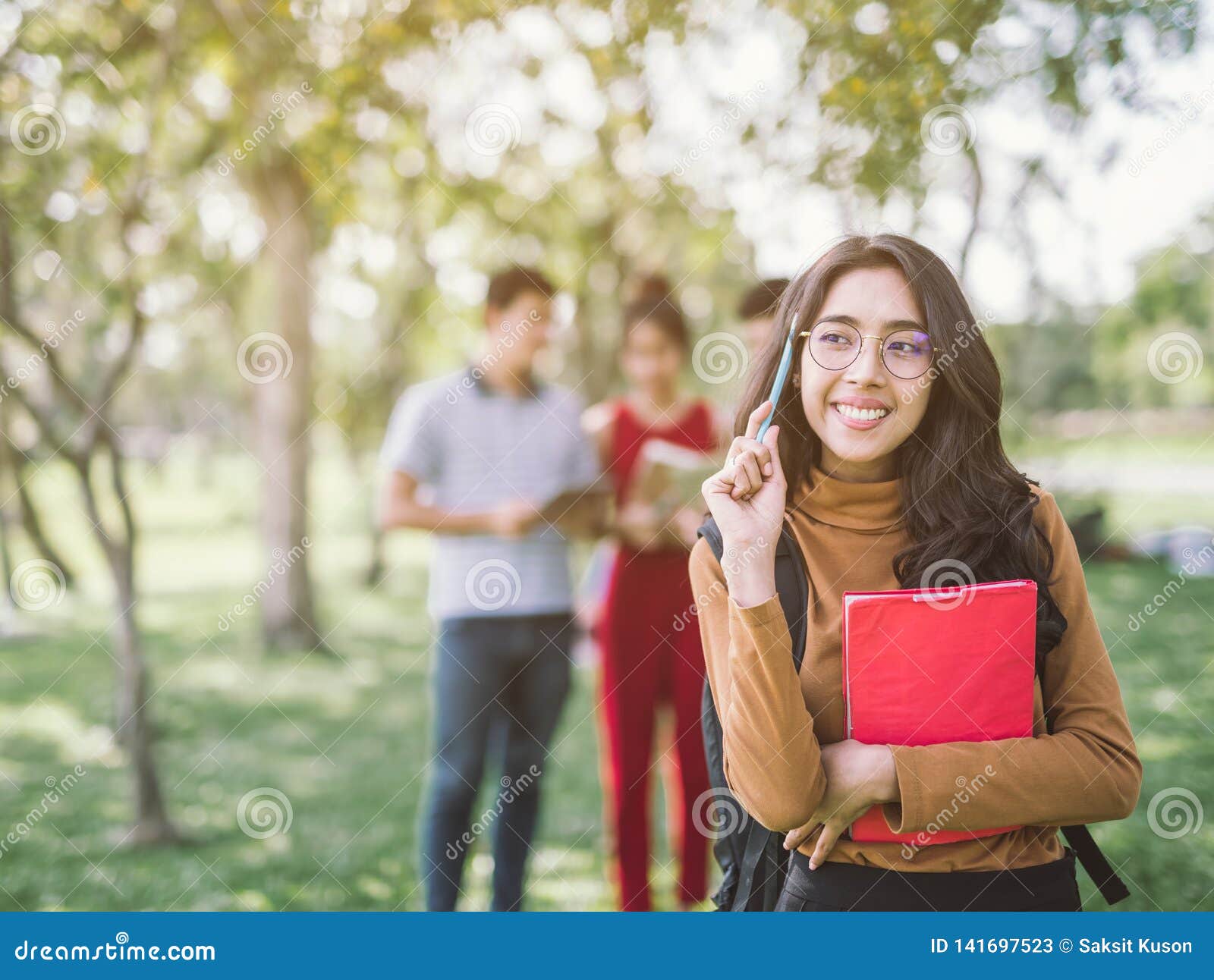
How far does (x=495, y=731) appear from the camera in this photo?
3246 millimetres

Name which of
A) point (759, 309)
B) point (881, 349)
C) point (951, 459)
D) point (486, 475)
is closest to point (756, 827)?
point (951, 459)

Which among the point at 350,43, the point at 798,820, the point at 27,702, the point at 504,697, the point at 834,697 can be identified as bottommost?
the point at 27,702

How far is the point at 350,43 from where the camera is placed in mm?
4191

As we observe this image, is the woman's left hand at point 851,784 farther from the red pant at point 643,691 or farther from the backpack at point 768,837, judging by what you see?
the red pant at point 643,691

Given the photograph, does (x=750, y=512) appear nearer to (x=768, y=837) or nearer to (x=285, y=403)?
(x=768, y=837)

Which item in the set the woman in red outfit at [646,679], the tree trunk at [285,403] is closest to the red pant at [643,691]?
the woman in red outfit at [646,679]

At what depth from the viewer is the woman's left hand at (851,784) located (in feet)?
5.16

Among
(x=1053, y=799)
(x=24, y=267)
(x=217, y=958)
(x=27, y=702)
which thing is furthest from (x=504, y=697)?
(x=27, y=702)

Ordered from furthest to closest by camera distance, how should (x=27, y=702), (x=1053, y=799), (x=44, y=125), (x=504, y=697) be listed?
1. (x=27, y=702)
2. (x=44, y=125)
3. (x=504, y=697)
4. (x=1053, y=799)

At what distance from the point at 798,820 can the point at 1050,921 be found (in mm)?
646

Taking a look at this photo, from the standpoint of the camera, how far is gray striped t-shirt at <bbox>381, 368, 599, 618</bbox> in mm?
3141

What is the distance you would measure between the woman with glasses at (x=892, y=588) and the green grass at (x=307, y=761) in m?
2.33

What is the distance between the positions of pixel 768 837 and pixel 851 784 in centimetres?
23

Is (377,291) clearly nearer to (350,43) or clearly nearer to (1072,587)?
(350,43)
